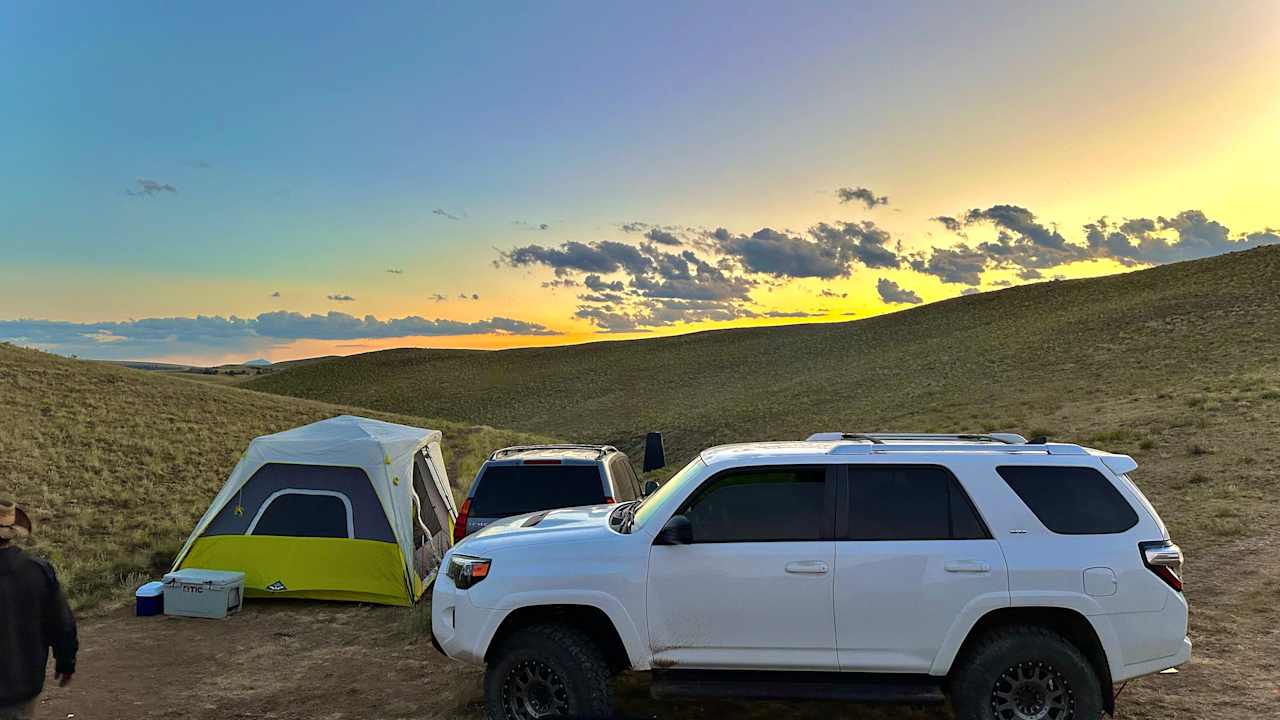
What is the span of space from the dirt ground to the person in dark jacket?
98.9 inches

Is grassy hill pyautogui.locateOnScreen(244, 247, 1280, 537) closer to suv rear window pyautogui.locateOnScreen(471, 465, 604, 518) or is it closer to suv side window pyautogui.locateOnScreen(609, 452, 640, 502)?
suv side window pyautogui.locateOnScreen(609, 452, 640, 502)

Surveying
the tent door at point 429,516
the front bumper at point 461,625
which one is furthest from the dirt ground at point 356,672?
the tent door at point 429,516

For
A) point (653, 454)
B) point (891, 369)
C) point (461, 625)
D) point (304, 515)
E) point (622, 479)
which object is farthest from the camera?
point (891, 369)

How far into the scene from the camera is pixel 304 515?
10.1 m

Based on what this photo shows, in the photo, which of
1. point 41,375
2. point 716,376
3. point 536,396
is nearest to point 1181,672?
point 41,375

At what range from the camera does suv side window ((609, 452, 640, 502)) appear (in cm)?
865

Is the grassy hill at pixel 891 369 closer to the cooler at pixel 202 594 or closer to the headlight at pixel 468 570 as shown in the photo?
the headlight at pixel 468 570

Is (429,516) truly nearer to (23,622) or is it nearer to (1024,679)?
(23,622)

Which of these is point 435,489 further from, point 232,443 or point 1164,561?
point 232,443

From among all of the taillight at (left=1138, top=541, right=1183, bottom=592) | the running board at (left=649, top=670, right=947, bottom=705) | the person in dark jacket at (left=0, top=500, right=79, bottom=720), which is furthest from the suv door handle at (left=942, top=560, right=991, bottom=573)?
the person in dark jacket at (left=0, top=500, right=79, bottom=720)

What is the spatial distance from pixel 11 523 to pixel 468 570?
266 centimetres

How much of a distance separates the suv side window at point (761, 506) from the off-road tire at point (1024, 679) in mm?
1306

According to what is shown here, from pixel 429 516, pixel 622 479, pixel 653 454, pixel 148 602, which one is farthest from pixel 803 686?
pixel 148 602

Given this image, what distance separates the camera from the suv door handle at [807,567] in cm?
524
